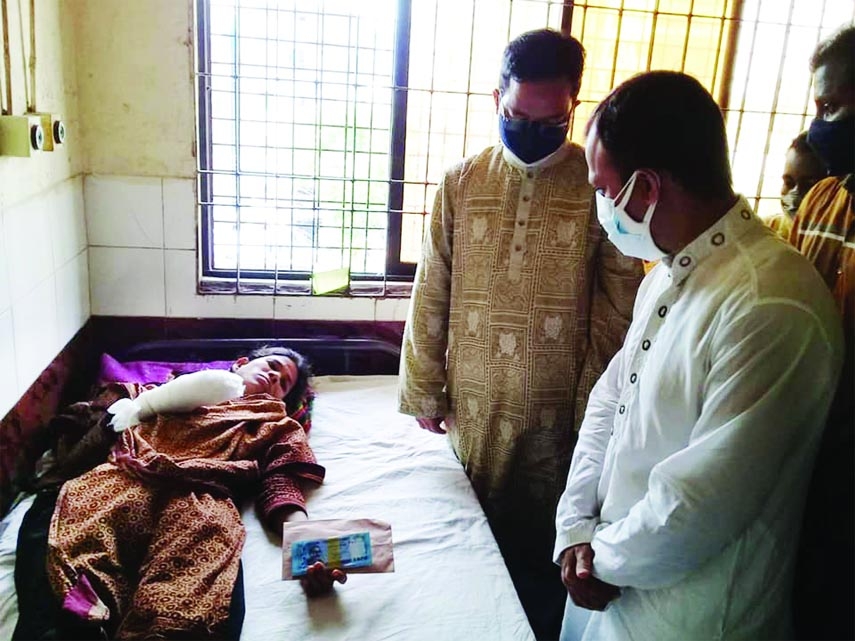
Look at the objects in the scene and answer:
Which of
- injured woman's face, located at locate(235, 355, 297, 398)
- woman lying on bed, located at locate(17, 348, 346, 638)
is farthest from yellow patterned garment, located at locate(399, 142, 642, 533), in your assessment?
injured woman's face, located at locate(235, 355, 297, 398)

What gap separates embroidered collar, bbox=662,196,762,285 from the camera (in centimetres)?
97

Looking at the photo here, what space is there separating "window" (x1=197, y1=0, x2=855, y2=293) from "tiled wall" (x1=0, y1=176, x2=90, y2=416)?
451 mm

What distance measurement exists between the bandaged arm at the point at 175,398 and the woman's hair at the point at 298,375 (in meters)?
0.26

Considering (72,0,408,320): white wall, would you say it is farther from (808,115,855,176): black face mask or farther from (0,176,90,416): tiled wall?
(808,115,855,176): black face mask

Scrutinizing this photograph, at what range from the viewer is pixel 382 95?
2.52 metres

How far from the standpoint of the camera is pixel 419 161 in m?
2.62

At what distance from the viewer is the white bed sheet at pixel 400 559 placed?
4.40ft

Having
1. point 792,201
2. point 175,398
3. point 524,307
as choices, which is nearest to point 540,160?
point 524,307

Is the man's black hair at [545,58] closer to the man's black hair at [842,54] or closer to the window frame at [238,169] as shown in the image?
the man's black hair at [842,54]

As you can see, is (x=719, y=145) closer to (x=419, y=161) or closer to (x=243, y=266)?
(x=419, y=161)

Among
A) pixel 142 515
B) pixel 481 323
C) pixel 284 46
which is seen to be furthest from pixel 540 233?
pixel 284 46

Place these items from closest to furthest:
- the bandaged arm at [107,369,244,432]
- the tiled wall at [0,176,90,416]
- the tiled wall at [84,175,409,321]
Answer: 1. the tiled wall at [0,176,90,416]
2. the bandaged arm at [107,369,244,432]
3. the tiled wall at [84,175,409,321]

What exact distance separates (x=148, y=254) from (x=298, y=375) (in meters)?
0.71

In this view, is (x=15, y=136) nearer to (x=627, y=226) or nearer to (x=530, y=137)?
(x=530, y=137)
